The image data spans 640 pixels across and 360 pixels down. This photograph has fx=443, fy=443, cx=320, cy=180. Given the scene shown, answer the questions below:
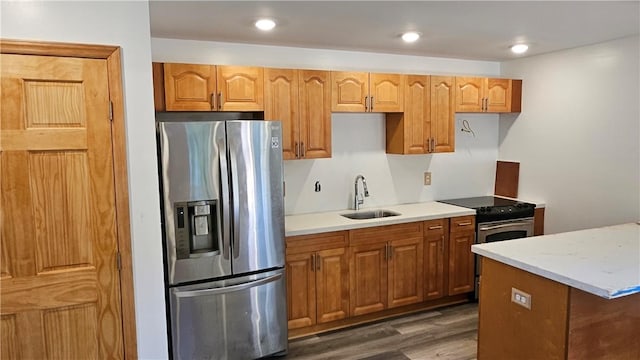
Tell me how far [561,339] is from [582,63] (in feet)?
8.85

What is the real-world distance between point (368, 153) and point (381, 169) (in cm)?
21

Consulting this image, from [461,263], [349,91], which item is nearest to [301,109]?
[349,91]

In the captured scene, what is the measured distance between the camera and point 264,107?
3.40 metres

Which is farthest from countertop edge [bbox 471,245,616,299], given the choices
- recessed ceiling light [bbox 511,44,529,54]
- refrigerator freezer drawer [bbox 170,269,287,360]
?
recessed ceiling light [bbox 511,44,529,54]

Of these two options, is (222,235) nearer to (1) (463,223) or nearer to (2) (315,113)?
(2) (315,113)

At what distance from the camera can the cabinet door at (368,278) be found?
3.62m

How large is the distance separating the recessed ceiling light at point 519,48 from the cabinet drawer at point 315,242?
2187mm

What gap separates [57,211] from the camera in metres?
2.20

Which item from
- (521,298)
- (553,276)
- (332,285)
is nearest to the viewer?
(553,276)

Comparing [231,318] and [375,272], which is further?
[375,272]

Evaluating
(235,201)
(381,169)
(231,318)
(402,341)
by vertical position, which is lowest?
(402,341)

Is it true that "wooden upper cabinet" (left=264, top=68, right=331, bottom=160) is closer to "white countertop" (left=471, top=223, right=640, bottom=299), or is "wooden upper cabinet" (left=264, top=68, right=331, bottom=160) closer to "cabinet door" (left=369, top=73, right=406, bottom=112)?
"cabinet door" (left=369, top=73, right=406, bottom=112)

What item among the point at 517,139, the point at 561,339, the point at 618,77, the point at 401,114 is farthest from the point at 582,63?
the point at 561,339

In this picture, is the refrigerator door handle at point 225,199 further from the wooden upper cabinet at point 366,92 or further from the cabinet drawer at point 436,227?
the cabinet drawer at point 436,227
